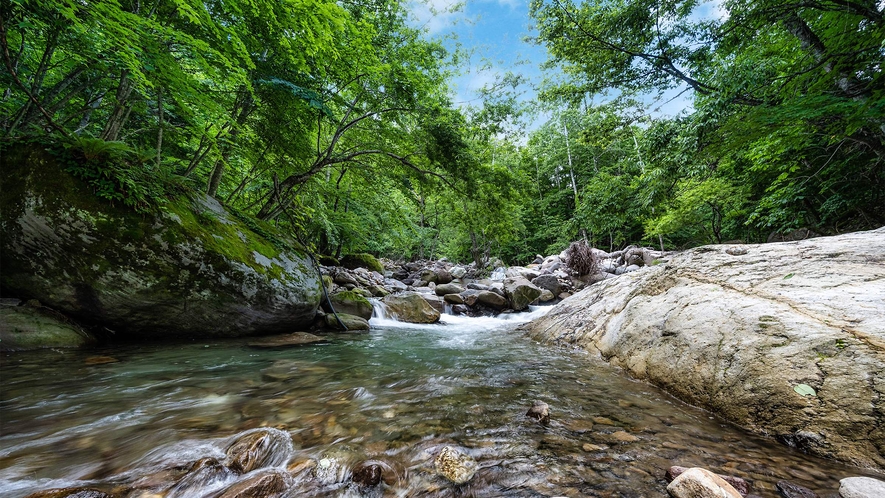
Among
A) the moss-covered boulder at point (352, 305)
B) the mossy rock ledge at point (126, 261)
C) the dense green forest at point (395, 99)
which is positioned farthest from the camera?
the moss-covered boulder at point (352, 305)

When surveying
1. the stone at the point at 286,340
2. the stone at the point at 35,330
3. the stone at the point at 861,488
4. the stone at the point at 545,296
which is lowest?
the stone at the point at 545,296

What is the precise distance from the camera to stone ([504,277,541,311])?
402 inches

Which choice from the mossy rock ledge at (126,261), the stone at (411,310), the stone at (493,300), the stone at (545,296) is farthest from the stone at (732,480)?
the stone at (545,296)

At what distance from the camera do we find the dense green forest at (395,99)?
395 centimetres

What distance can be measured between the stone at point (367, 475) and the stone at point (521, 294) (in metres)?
9.08

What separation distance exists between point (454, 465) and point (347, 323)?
19.3 ft

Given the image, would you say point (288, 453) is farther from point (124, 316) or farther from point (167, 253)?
point (124, 316)

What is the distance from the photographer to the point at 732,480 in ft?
4.70

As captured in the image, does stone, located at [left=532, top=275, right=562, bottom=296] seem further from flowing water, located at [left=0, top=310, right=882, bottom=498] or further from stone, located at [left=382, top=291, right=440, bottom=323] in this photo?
flowing water, located at [left=0, top=310, right=882, bottom=498]

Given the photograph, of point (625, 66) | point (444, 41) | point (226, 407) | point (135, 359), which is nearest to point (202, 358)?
point (135, 359)

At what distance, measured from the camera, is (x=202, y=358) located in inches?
159

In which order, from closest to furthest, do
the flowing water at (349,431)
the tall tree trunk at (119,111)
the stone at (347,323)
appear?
the flowing water at (349,431) < the tall tree trunk at (119,111) < the stone at (347,323)

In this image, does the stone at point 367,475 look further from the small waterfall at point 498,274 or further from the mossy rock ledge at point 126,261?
the small waterfall at point 498,274

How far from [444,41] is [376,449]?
1133cm
